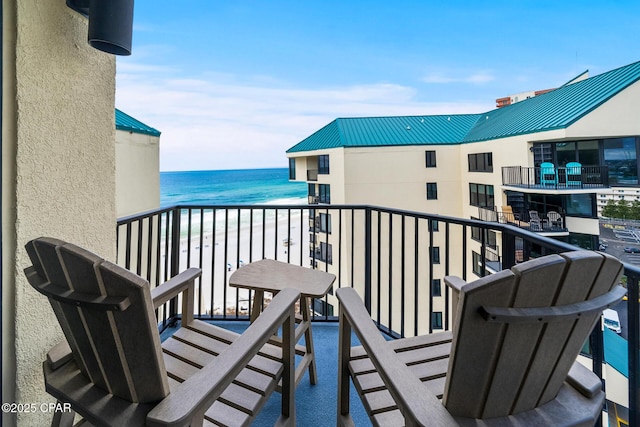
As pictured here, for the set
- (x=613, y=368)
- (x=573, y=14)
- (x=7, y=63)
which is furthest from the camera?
(x=573, y=14)

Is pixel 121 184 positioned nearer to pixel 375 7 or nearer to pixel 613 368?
pixel 613 368

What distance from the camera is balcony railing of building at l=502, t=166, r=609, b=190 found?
883 cm

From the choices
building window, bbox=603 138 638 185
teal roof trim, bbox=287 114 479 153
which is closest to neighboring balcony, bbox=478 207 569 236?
building window, bbox=603 138 638 185

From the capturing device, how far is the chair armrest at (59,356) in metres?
1.03

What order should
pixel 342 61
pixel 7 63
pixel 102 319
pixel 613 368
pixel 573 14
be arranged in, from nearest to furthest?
pixel 102 319
pixel 7 63
pixel 613 368
pixel 573 14
pixel 342 61

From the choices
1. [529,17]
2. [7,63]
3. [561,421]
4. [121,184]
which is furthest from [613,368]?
[529,17]

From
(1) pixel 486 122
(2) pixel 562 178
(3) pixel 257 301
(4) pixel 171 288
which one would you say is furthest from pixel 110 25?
(1) pixel 486 122

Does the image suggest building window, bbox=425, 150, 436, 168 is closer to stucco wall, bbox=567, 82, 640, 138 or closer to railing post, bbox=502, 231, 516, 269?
stucco wall, bbox=567, 82, 640, 138

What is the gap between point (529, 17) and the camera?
51.7 feet

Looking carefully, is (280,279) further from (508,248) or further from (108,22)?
(108,22)

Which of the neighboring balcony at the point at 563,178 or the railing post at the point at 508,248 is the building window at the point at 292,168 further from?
the railing post at the point at 508,248

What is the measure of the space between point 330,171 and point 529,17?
1287 centimetres

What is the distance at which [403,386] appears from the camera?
2.91 feet

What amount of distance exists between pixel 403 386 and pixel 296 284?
104cm
